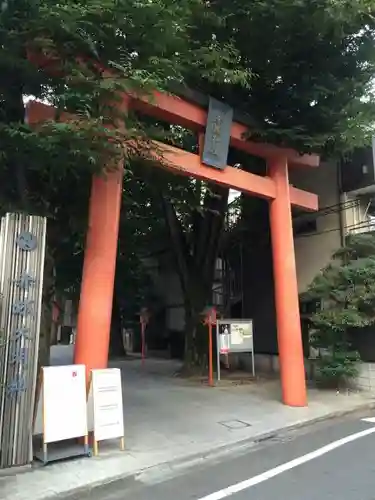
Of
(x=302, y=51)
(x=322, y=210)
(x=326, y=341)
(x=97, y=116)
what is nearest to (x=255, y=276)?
(x=322, y=210)

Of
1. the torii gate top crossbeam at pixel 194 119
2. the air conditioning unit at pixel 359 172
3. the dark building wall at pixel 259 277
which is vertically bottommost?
the dark building wall at pixel 259 277

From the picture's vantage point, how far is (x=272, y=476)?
5746mm

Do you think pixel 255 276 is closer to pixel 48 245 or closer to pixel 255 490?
pixel 48 245

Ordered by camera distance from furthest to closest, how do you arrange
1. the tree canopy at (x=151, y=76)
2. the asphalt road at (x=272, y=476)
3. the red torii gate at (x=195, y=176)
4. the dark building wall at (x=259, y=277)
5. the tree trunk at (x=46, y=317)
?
the dark building wall at (x=259, y=277) < the tree trunk at (x=46, y=317) < the red torii gate at (x=195, y=176) < the tree canopy at (x=151, y=76) < the asphalt road at (x=272, y=476)

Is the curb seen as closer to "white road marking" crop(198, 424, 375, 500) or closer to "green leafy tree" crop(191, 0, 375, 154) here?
"white road marking" crop(198, 424, 375, 500)

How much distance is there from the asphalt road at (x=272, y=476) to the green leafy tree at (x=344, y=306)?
4.45m

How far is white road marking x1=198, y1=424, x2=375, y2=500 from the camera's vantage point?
5223 mm

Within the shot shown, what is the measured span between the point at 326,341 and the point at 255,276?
5.17 m

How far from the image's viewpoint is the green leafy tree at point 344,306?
11.9 metres

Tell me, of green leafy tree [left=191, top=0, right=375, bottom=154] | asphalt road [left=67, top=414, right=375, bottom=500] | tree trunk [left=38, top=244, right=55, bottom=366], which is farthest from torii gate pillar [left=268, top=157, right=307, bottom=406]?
tree trunk [left=38, top=244, right=55, bottom=366]

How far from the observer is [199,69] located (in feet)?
27.0

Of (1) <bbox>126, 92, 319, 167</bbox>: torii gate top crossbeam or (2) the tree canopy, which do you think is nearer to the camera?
(2) the tree canopy

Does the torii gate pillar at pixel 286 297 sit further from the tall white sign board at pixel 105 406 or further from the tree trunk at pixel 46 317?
the tree trunk at pixel 46 317

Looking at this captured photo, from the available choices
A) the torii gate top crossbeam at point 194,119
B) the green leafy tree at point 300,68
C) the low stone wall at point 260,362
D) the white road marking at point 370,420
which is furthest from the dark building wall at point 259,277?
the white road marking at point 370,420
